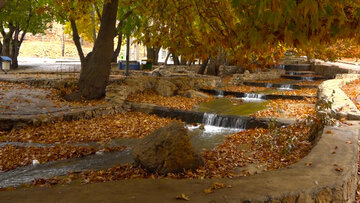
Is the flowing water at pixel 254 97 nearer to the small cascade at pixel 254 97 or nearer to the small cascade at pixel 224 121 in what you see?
the small cascade at pixel 254 97

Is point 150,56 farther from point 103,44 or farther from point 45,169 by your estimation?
point 45,169

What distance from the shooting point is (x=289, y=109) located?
13.6 meters

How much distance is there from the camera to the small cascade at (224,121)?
11.2m

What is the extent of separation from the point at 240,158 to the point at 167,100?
893cm

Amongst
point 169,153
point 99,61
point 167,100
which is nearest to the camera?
point 169,153

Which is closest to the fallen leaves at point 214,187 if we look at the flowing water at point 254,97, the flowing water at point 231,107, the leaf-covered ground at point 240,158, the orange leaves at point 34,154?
the leaf-covered ground at point 240,158

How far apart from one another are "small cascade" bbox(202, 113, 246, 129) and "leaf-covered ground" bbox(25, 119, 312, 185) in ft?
5.29

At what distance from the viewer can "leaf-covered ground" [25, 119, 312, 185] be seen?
561cm

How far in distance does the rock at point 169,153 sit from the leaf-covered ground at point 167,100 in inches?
334

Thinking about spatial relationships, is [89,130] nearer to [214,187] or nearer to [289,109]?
[214,187]

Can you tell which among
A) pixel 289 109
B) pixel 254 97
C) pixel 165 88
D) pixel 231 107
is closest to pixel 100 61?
pixel 165 88

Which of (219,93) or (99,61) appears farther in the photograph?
(219,93)

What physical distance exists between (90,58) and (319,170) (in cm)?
1109

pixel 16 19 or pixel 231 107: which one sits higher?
pixel 16 19
